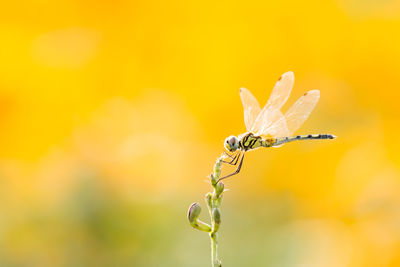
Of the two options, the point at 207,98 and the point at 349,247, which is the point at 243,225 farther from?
the point at 207,98

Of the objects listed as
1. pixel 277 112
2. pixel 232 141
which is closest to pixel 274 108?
pixel 277 112

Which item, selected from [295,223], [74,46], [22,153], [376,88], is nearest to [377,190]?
[295,223]

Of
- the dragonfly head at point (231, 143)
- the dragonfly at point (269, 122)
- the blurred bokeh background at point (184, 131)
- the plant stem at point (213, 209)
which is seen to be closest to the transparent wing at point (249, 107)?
the dragonfly at point (269, 122)

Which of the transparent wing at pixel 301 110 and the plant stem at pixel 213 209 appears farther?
the transparent wing at pixel 301 110

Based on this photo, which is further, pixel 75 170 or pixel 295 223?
pixel 75 170

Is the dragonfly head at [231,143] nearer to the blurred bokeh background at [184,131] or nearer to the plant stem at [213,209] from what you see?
the plant stem at [213,209]

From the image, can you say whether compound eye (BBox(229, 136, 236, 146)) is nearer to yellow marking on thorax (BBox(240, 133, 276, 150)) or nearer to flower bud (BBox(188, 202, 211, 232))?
yellow marking on thorax (BBox(240, 133, 276, 150))

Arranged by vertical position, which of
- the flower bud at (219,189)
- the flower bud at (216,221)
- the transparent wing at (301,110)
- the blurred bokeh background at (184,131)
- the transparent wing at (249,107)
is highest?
the flower bud at (219,189)
